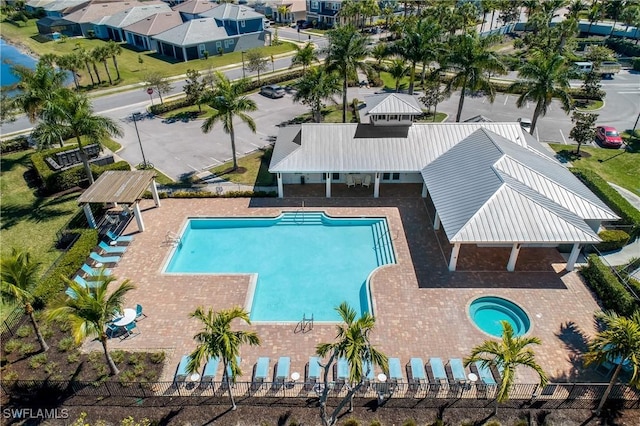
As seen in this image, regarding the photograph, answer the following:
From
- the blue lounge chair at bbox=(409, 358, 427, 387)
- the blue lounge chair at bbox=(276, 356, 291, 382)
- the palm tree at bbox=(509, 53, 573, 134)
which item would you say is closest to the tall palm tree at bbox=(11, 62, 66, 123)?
the blue lounge chair at bbox=(276, 356, 291, 382)

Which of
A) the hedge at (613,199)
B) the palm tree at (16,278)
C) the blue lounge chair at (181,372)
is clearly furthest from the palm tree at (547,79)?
the palm tree at (16,278)

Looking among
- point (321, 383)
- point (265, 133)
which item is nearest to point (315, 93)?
point (265, 133)

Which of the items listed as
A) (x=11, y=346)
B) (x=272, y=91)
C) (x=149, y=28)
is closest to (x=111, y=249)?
(x=11, y=346)

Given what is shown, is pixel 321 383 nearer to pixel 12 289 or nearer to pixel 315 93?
pixel 12 289

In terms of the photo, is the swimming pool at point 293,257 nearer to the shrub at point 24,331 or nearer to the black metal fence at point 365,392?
the black metal fence at point 365,392

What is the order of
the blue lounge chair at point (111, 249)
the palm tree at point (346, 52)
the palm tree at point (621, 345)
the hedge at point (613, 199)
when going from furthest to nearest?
the palm tree at point (346, 52) < the hedge at point (613, 199) < the blue lounge chair at point (111, 249) < the palm tree at point (621, 345)
